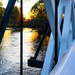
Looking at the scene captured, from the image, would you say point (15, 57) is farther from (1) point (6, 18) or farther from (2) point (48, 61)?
(1) point (6, 18)

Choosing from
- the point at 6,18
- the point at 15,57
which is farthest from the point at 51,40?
the point at 15,57

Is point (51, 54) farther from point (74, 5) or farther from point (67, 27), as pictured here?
point (74, 5)

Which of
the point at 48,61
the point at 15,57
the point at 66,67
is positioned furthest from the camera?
the point at 15,57

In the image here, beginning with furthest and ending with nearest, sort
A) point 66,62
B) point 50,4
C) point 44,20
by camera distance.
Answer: point 44,20
point 50,4
point 66,62

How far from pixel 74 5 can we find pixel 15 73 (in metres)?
3.58

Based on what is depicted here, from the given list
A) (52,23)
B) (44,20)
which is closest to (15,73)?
(52,23)

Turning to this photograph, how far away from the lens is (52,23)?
1564 millimetres

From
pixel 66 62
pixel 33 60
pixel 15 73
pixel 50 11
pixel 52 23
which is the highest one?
pixel 50 11

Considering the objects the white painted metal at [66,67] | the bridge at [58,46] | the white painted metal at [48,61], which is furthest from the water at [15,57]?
the white painted metal at [66,67]

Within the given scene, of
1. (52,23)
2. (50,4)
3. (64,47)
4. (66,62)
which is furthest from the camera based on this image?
(64,47)

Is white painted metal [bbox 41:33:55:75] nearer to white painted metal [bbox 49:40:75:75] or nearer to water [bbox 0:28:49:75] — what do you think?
white painted metal [bbox 49:40:75:75]

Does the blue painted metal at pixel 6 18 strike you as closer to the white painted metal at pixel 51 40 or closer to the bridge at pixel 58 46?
the bridge at pixel 58 46

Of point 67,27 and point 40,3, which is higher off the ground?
point 40,3

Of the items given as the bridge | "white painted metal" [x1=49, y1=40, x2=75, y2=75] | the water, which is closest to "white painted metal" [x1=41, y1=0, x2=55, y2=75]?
the bridge
